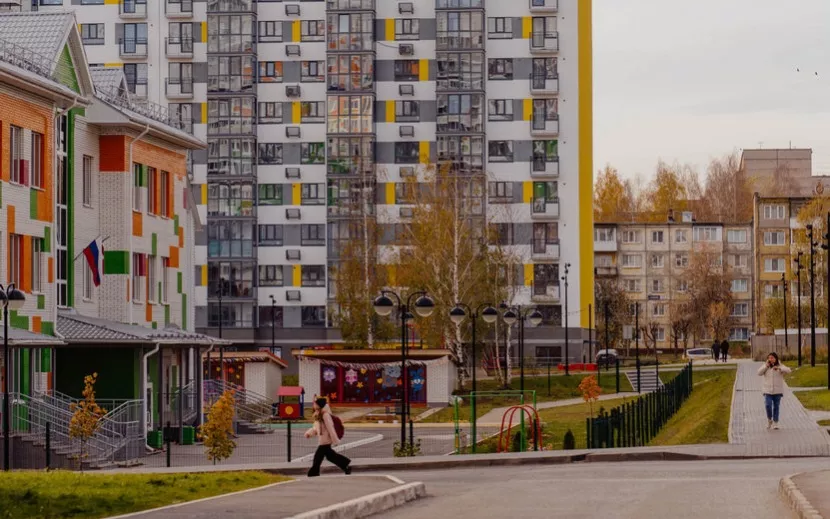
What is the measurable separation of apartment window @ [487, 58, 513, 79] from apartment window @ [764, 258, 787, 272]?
160 feet

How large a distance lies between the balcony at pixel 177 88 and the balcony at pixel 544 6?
22.1 metres

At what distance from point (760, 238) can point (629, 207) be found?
2214cm

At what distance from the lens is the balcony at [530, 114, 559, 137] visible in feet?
324

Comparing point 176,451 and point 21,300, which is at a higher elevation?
point 21,300

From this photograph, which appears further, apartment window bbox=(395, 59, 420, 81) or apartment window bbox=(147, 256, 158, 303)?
apartment window bbox=(395, 59, 420, 81)

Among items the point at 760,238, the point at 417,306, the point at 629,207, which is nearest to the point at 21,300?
the point at 417,306

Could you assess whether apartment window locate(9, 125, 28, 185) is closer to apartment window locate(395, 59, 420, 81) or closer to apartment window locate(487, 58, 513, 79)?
apartment window locate(395, 59, 420, 81)

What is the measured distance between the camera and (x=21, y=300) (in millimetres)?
33469

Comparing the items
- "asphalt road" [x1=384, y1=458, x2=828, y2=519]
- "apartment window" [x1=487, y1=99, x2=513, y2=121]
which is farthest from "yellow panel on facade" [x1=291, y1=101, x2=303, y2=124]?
"asphalt road" [x1=384, y1=458, x2=828, y2=519]

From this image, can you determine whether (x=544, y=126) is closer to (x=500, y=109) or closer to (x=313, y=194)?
(x=500, y=109)

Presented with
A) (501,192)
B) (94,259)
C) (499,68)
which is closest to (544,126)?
(499,68)

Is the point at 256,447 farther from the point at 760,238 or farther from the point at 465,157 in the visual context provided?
the point at 760,238

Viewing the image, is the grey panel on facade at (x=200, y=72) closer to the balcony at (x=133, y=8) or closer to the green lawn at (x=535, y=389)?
the balcony at (x=133, y=8)

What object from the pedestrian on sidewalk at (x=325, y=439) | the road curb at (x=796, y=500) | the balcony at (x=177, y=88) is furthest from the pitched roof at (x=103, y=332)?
the balcony at (x=177, y=88)
